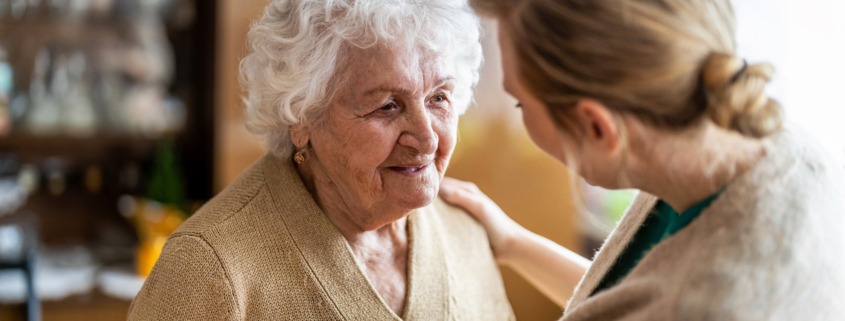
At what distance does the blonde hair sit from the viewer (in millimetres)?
610

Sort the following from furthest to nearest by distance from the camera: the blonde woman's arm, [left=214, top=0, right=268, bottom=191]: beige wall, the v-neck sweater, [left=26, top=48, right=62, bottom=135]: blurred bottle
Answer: [left=26, top=48, right=62, bottom=135]: blurred bottle < [left=214, top=0, right=268, bottom=191]: beige wall < the blonde woman's arm < the v-neck sweater

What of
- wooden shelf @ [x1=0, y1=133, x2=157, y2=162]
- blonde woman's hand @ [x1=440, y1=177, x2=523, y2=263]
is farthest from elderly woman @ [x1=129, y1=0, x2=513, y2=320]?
wooden shelf @ [x1=0, y1=133, x2=157, y2=162]

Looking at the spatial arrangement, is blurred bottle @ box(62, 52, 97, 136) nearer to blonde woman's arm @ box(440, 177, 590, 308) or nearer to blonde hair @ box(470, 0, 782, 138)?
blonde woman's arm @ box(440, 177, 590, 308)

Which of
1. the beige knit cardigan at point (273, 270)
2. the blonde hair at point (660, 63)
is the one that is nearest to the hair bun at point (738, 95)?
the blonde hair at point (660, 63)

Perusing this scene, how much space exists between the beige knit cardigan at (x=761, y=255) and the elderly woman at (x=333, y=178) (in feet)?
1.74

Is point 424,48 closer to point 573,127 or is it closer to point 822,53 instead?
point 573,127

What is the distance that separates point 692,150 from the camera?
649 millimetres

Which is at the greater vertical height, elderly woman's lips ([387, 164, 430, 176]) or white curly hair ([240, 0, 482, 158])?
white curly hair ([240, 0, 482, 158])

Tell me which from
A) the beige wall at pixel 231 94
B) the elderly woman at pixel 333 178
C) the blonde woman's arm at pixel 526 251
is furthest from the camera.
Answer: the beige wall at pixel 231 94

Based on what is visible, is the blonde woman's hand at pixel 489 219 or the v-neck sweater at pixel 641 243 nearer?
the v-neck sweater at pixel 641 243

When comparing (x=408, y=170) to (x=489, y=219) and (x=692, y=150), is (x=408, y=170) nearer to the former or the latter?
(x=489, y=219)

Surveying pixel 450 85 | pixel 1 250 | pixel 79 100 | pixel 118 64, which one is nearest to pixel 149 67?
pixel 118 64

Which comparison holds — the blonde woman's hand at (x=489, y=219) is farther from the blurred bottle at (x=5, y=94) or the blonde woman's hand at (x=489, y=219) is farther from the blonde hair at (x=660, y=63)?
the blurred bottle at (x=5, y=94)

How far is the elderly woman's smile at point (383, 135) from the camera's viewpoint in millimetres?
1069
